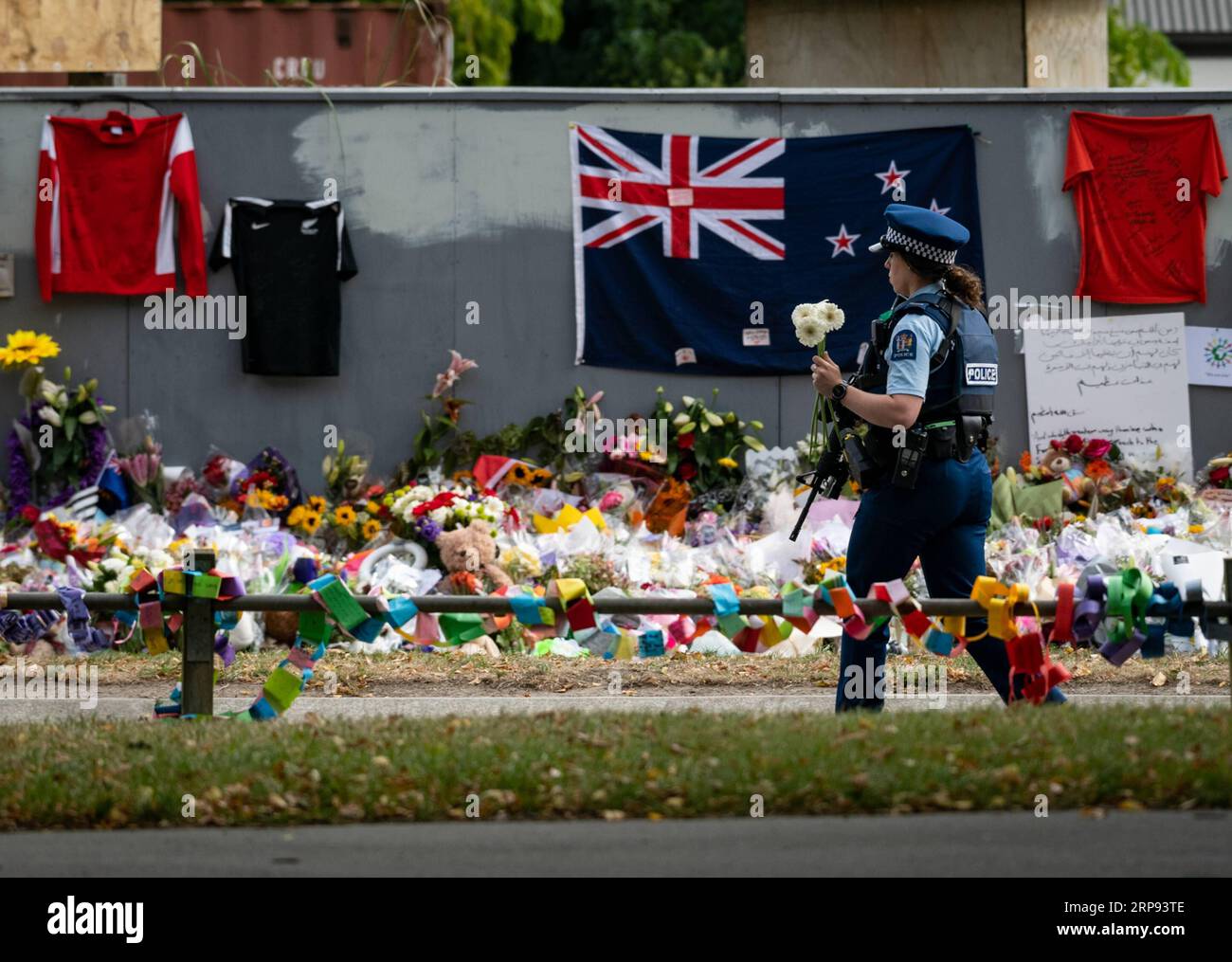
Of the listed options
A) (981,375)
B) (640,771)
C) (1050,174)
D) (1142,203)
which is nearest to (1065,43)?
(1050,174)

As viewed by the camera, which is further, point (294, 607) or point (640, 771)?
point (294, 607)

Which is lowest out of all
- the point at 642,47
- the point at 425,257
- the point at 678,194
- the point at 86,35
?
the point at 425,257

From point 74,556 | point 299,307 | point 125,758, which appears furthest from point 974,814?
point 299,307

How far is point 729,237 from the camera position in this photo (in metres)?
13.2

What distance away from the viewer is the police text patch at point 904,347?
264 inches

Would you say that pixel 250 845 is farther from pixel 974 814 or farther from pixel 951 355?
pixel 951 355

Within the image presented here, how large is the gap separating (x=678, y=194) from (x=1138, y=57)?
48.7 ft

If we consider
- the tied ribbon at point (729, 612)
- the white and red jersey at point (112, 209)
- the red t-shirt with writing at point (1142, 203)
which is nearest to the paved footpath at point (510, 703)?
the tied ribbon at point (729, 612)

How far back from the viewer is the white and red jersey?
1305cm

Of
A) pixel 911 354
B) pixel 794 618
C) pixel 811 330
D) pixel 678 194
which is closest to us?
pixel 911 354

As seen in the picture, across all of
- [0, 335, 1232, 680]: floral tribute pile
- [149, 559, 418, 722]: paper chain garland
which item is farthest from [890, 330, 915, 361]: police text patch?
[0, 335, 1232, 680]: floral tribute pile

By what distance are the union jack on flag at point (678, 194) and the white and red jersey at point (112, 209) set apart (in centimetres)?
294

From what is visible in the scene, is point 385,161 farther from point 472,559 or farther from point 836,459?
point 836,459

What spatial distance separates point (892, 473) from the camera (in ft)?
22.3
